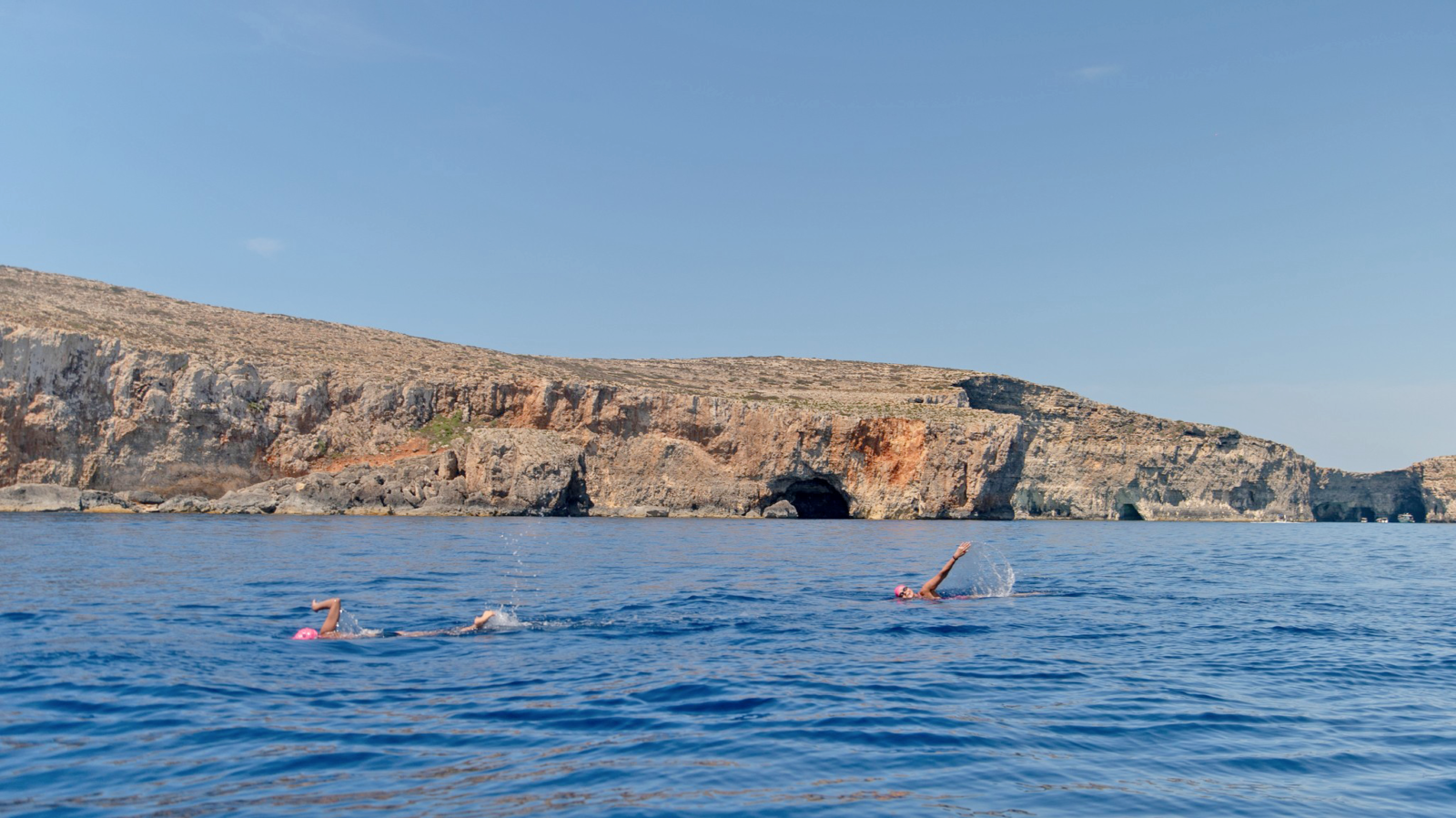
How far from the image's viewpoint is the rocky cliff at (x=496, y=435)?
49.8m

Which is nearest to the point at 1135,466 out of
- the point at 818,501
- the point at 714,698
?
the point at 818,501

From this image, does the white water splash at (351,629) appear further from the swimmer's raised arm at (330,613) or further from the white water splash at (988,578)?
the white water splash at (988,578)

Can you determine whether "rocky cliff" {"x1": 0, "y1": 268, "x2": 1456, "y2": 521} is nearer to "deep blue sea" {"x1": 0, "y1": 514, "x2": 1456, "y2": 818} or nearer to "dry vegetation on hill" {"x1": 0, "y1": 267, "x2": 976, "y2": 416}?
"dry vegetation on hill" {"x1": 0, "y1": 267, "x2": 976, "y2": 416}

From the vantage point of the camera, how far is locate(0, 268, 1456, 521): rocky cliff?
163 feet

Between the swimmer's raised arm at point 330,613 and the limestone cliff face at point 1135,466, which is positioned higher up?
the limestone cliff face at point 1135,466

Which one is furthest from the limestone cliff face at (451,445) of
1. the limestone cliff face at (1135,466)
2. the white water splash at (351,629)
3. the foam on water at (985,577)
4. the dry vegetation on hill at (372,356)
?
the white water splash at (351,629)

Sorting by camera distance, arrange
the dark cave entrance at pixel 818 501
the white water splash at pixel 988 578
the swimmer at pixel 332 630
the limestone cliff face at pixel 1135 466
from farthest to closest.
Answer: the limestone cliff face at pixel 1135 466 < the dark cave entrance at pixel 818 501 < the white water splash at pixel 988 578 < the swimmer at pixel 332 630

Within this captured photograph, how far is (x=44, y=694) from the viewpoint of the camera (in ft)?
29.3

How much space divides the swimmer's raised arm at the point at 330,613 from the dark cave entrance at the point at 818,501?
5719 cm

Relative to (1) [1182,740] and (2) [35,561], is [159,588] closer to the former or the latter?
(2) [35,561]

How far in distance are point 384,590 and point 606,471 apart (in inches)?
1761

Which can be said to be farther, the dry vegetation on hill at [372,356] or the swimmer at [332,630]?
the dry vegetation on hill at [372,356]

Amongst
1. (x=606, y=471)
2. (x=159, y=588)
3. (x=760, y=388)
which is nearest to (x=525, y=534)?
(x=159, y=588)

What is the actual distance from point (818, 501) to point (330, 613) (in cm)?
6092
